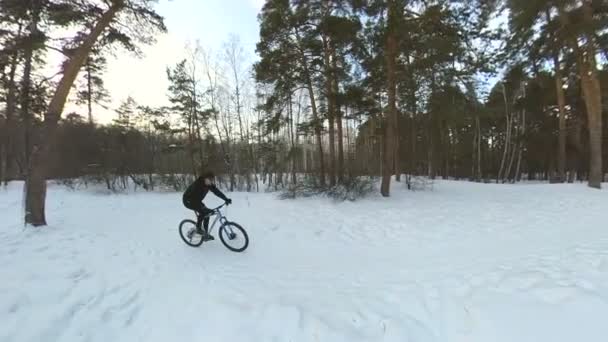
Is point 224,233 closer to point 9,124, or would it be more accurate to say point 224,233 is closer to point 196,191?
point 196,191

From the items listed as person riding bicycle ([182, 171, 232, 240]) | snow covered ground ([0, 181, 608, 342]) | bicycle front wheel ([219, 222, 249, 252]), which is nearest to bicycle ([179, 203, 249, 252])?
bicycle front wheel ([219, 222, 249, 252])

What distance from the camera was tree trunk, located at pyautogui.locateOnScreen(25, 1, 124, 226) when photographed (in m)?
7.02

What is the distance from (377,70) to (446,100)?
123 inches

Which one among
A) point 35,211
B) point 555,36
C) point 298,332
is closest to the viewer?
point 298,332

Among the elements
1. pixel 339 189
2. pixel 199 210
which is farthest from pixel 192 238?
pixel 339 189

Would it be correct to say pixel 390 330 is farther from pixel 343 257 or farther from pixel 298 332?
pixel 343 257

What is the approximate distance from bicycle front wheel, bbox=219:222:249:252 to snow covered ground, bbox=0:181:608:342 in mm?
174

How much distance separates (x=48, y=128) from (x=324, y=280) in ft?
24.0

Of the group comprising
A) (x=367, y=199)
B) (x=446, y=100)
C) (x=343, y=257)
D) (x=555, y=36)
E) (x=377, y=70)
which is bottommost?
(x=343, y=257)

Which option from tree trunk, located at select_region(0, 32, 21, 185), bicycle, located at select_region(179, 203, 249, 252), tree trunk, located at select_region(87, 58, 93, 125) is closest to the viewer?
bicycle, located at select_region(179, 203, 249, 252)

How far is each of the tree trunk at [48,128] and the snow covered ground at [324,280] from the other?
0.61 meters

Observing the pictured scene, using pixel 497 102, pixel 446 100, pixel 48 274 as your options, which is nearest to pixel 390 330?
pixel 48 274

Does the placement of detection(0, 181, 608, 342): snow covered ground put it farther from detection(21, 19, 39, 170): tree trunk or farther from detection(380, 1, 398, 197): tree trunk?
detection(21, 19, 39, 170): tree trunk

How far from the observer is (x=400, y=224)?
26.5 feet
